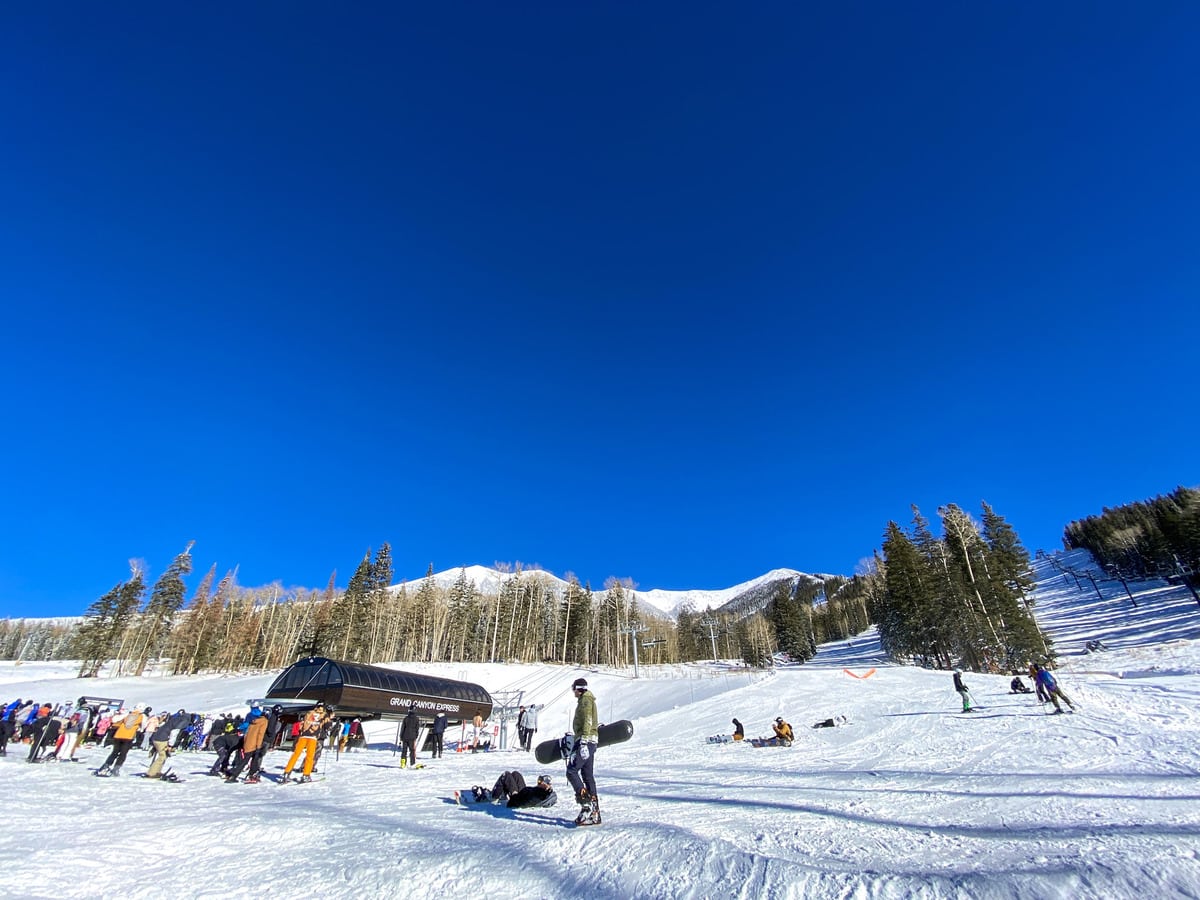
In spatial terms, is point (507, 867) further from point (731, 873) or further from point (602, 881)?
point (731, 873)

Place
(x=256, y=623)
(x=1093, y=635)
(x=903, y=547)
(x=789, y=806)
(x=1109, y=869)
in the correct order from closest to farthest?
(x=1109, y=869), (x=789, y=806), (x=903, y=547), (x=1093, y=635), (x=256, y=623)

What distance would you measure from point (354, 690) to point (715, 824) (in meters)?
26.9

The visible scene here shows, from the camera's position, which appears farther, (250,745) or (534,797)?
(250,745)

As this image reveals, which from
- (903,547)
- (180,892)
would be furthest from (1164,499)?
(180,892)

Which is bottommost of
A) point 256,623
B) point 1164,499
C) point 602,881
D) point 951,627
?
point 602,881

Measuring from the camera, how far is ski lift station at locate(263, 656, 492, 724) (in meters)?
27.6

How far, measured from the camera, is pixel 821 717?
75.2 feet

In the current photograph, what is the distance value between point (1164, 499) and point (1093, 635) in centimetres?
6799

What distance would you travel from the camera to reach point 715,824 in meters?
7.25

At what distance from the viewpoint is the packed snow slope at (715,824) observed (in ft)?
16.0

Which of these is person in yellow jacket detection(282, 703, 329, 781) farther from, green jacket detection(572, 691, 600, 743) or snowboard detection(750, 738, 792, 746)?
snowboard detection(750, 738, 792, 746)

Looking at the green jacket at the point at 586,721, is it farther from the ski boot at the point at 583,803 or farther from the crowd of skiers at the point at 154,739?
the crowd of skiers at the point at 154,739

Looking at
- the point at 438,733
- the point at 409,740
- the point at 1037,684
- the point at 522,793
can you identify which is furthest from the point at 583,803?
the point at 1037,684

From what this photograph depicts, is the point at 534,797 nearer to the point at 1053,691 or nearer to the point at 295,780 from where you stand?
the point at 295,780
